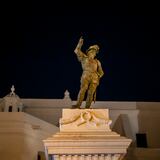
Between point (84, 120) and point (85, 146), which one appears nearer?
point (85, 146)

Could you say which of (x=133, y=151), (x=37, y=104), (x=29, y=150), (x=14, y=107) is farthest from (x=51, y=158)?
(x=37, y=104)

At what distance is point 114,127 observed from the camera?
33125 millimetres

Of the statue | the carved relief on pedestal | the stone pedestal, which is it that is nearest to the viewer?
the stone pedestal

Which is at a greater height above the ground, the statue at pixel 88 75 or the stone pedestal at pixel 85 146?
the statue at pixel 88 75

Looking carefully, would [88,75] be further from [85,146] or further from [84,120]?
[85,146]

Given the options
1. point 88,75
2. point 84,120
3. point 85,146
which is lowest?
point 85,146

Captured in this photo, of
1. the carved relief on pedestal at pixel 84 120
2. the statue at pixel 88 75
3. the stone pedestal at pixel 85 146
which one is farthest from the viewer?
the statue at pixel 88 75

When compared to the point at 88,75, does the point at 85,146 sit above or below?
below

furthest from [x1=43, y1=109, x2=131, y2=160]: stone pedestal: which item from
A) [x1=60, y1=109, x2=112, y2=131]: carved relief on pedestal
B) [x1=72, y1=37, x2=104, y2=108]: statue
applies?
[x1=72, y1=37, x2=104, y2=108]: statue

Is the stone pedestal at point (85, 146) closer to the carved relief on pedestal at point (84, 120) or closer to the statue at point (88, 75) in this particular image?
the carved relief on pedestal at point (84, 120)

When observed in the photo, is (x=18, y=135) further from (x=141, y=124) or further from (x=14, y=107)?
(x=141, y=124)

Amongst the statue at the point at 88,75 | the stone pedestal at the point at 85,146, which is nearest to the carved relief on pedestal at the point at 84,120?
the stone pedestal at the point at 85,146

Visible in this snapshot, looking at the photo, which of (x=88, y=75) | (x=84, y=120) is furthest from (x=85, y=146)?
(x=88, y=75)

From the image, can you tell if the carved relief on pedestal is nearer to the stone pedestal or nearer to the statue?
the stone pedestal
